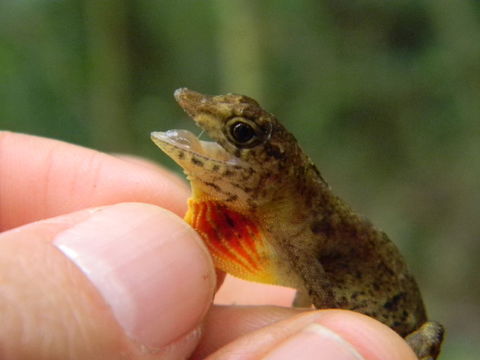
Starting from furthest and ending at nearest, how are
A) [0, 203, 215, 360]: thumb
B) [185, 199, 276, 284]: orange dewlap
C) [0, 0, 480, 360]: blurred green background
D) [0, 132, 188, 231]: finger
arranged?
[0, 0, 480, 360]: blurred green background, [0, 132, 188, 231]: finger, [185, 199, 276, 284]: orange dewlap, [0, 203, 215, 360]: thumb

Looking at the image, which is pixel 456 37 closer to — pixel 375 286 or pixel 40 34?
pixel 375 286

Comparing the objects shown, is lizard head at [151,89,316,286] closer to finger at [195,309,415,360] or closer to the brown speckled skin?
the brown speckled skin

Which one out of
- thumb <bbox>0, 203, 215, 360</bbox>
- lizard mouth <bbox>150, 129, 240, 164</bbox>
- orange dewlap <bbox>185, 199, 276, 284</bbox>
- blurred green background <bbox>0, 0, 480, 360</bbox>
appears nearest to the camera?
thumb <bbox>0, 203, 215, 360</bbox>

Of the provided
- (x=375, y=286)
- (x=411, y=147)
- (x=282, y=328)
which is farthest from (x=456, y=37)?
(x=282, y=328)

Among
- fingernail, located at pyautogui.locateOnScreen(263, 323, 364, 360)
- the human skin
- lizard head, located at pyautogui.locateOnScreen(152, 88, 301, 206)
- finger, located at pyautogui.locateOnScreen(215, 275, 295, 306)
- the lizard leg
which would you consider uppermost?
lizard head, located at pyautogui.locateOnScreen(152, 88, 301, 206)

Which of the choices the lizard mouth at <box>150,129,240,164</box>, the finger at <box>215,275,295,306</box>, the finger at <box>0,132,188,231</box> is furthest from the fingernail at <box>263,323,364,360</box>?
the finger at <box>215,275,295,306</box>

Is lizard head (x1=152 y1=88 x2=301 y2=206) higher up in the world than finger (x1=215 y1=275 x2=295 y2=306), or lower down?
higher up

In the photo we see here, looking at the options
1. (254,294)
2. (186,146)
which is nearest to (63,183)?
(186,146)
